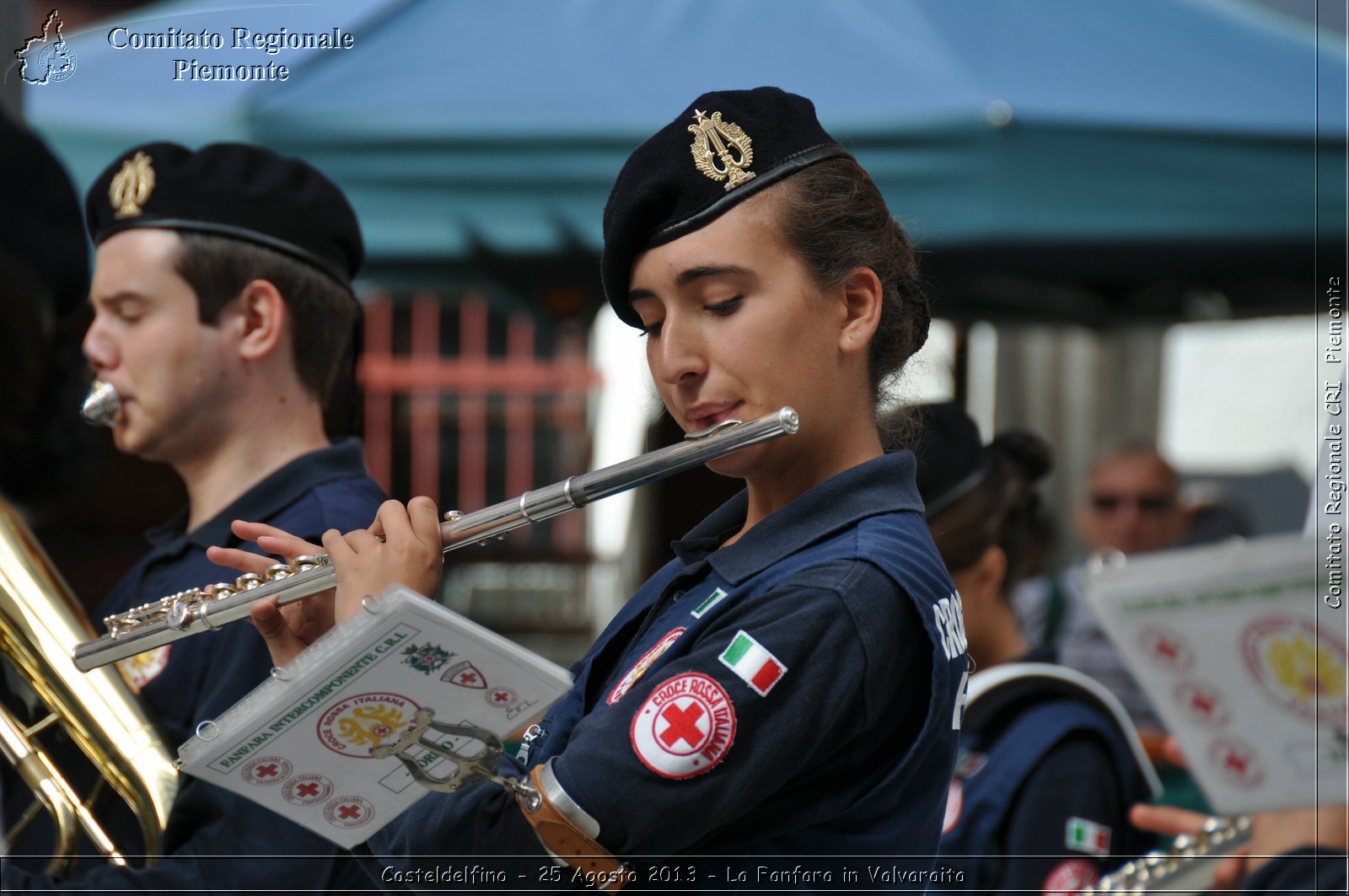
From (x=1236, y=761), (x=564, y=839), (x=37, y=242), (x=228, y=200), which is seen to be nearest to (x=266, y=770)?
(x=564, y=839)

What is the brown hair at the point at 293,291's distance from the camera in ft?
6.51

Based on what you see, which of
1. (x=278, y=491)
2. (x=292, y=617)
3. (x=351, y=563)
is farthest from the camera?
(x=278, y=491)

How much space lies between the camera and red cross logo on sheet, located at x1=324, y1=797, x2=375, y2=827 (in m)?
1.38

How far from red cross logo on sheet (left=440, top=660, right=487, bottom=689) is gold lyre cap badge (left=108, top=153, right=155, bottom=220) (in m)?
1.09

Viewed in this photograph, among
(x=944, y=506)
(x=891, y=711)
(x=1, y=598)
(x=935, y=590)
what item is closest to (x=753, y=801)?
(x=891, y=711)

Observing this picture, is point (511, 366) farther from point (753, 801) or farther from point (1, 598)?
point (753, 801)

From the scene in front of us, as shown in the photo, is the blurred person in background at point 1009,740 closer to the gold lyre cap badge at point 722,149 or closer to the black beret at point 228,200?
the gold lyre cap badge at point 722,149

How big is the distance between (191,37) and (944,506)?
1547 millimetres

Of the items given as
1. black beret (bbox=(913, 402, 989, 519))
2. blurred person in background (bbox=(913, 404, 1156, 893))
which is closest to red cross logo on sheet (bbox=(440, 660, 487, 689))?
blurred person in background (bbox=(913, 404, 1156, 893))

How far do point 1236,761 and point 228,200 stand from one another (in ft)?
5.56

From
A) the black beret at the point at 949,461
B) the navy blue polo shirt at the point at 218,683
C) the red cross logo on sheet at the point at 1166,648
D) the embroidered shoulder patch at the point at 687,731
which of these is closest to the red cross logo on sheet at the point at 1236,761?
the red cross logo on sheet at the point at 1166,648

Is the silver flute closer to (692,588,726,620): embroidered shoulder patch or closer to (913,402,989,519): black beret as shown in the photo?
(692,588,726,620): embroidered shoulder patch

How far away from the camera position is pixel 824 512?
1.39m

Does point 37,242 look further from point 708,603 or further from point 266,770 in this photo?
point 708,603
